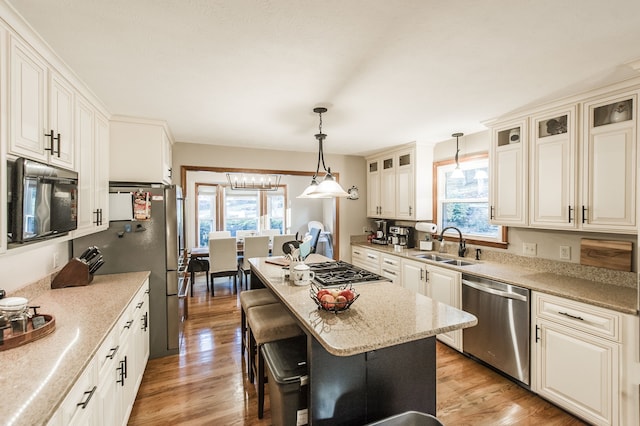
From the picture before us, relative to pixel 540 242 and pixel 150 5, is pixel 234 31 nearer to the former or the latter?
pixel 150 5

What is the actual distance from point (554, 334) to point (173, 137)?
4.23 m

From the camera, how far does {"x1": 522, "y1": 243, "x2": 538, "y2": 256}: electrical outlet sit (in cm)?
286

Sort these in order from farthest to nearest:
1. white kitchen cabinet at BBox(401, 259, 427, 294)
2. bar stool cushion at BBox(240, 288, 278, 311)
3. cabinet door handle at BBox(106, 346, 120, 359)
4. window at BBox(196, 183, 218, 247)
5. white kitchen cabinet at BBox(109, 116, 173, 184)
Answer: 1. window at BBox(196, 183, 218, 247)
2. white kitchen cabinet at BBox(401, 259, 427, 294)
3. white kitchen cabinet at BBox(109, 116, 173, 184)
4. bar stool cushion at BBox(240, 288, 278, 311)
5. cabinet door handle at BBox(106, 346, 120, 359)

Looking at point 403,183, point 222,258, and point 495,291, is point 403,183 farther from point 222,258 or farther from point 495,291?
point 222,258

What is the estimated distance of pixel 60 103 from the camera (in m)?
1.83

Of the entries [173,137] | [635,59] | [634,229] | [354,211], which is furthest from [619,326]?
[173,137]

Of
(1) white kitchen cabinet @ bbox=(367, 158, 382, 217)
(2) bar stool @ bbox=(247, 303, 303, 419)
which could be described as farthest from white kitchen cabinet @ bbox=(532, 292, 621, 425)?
(1) white kitchen cabinet @ bbox=(367, 158, 382, 217)

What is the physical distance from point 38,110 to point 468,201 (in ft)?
12.8

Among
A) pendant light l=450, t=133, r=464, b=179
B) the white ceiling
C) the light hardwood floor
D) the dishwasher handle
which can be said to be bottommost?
the light hardwood floor

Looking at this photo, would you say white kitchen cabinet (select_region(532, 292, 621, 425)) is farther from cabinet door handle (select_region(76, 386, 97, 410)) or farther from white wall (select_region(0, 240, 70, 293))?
white wall (select_region(0, 240, 70, 293))

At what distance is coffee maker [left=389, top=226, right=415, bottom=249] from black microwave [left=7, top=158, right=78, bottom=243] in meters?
3.56

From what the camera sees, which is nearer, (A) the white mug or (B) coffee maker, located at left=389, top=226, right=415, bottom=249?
(A) the white mug

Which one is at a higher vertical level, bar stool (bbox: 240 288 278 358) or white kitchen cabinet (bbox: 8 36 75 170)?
white kitchen cabinet (bbox: 8 36 75 170)


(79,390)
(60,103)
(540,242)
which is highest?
(60,103)
